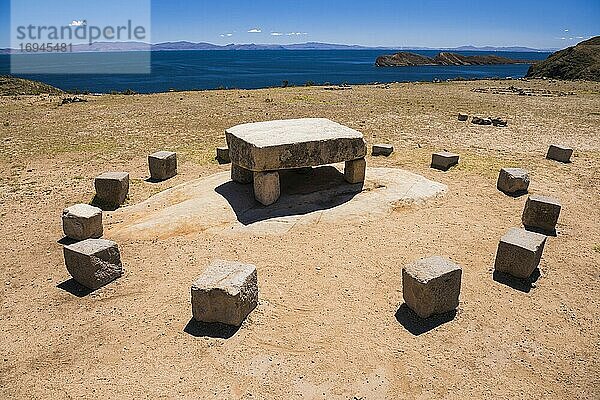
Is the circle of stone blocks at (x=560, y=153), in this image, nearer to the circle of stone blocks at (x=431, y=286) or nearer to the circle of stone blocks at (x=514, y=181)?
the circle of stone blocks at (x=514, y=181)

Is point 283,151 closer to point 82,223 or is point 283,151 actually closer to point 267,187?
point 267,187

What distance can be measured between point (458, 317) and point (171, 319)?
4.31 metres

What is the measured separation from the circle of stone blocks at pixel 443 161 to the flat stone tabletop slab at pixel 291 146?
392 centimetres

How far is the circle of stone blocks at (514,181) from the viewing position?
11.4 metres

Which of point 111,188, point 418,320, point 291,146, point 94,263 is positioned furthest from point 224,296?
point 111,188

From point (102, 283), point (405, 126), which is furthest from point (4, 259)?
point (405, 126)

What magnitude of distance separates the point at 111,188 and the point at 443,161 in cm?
940

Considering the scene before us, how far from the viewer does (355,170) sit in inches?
430

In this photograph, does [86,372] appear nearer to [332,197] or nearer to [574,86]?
[332,197]

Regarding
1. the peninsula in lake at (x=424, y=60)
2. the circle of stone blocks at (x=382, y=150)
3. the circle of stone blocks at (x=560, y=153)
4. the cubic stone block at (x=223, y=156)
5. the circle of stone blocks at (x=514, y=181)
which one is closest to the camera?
the circle of stone blocks at (x=514, y=181)

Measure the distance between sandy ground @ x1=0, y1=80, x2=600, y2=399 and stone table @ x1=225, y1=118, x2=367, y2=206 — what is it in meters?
1.52

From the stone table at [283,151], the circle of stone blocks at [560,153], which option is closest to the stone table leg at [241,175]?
the stone table at [283,151]

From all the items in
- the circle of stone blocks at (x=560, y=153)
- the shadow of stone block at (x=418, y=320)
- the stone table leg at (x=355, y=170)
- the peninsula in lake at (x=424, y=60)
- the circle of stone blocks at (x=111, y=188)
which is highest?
the peninsula in lake at (x=424, y=60)

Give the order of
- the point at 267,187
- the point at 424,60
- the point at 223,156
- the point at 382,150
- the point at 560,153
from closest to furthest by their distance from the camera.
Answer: the point at 267,187, the point at 560,153, the point at 223,156, the point at 382,150, the point at 424,60
